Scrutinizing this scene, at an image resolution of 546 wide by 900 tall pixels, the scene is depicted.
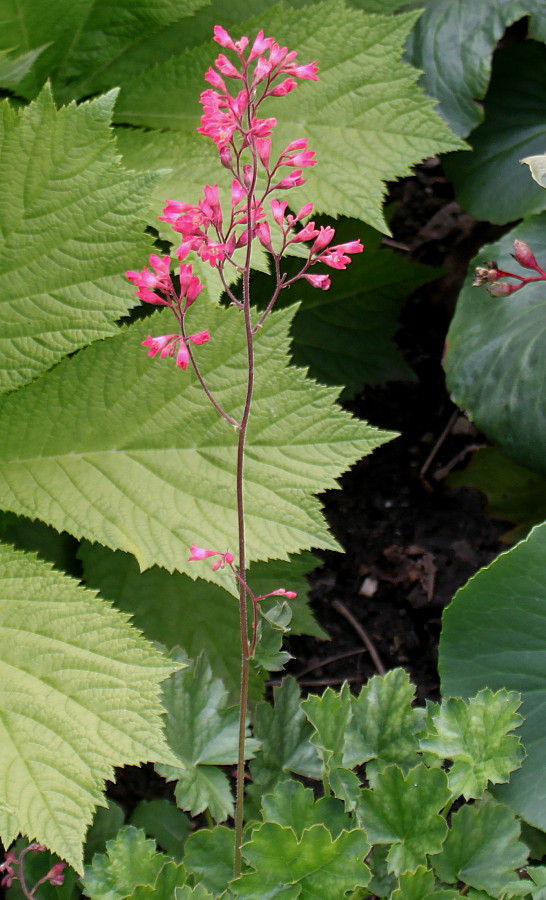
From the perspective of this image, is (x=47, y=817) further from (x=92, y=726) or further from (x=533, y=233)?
(x=533, y=233)

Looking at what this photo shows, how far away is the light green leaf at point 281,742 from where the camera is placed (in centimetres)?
111

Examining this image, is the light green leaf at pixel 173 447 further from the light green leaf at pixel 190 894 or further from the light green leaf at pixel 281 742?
the light green leaf at pixel 190 894

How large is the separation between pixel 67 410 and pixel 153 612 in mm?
390

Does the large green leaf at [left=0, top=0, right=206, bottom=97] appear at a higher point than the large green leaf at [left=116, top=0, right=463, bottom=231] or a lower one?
higher

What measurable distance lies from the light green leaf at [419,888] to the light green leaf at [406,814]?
0.09 feet

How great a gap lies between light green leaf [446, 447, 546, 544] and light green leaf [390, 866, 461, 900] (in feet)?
2.85

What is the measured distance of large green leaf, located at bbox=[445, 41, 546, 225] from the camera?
1608 millimetres

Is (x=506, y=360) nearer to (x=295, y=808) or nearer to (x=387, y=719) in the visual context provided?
(x=387, y=719)

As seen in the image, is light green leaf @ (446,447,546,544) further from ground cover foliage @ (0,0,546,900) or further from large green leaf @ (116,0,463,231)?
large green leaf @ (116,0,463,231)

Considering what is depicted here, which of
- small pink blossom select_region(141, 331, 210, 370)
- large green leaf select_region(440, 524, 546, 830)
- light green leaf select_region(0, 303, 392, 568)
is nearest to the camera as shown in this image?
small pink blossom select_region(141, 331, 210, 370)

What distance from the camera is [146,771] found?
5.12 ft

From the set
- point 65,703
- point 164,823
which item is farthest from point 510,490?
point 65,703

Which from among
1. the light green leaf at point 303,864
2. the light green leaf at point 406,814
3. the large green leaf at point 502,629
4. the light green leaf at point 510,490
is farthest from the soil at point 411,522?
the light green leaf at point 303,864

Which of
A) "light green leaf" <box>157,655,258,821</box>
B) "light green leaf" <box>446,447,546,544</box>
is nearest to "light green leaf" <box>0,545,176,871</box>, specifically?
"light green leaf" <box>157,655,258,821</box>
